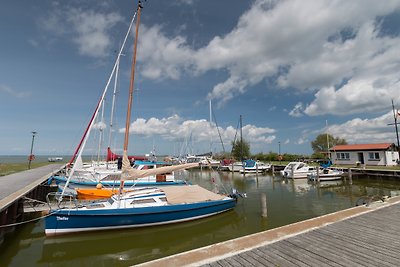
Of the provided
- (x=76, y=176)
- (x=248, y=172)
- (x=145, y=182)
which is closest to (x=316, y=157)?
(x=248, y=172)

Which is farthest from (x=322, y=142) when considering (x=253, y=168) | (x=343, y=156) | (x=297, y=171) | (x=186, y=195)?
(x=186, y=195)

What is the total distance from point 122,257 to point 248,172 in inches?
1463

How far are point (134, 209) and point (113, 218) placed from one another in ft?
3.67

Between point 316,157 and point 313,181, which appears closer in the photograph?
point 313,181

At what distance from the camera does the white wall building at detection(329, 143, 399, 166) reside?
37597 mm

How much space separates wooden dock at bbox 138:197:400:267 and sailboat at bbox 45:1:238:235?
21.0ft

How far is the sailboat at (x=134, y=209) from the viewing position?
459 inches

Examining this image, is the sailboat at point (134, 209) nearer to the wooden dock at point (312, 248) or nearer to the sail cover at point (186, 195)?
the sail cover at point (186, 195)

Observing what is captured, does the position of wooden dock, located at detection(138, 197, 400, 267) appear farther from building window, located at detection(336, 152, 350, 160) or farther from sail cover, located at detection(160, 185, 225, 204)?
building window, located at detection(336, 152, 350, 160)

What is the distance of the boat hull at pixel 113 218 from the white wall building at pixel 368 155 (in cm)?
3828

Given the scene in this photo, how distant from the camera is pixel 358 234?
787 centimetres

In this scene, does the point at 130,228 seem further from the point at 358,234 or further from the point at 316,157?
the point at 316,157

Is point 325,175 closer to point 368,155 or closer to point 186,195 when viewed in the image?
point 368,155

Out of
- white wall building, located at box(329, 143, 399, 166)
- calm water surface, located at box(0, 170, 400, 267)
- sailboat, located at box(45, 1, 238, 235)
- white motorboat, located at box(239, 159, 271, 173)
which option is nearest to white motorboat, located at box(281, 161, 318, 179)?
white motorboat, located at box(239, 159, 271, 173)
